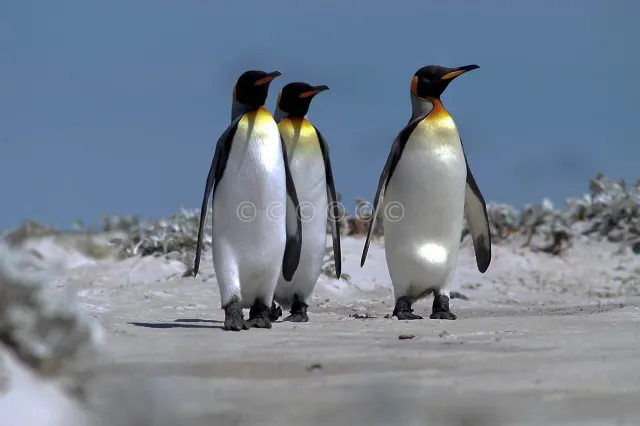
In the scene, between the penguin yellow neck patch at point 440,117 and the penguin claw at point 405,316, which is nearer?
the penguin claw at point 405,316

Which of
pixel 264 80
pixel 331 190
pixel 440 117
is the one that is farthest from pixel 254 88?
pixel 440 117

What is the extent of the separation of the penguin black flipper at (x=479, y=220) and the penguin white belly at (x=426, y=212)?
673 mm

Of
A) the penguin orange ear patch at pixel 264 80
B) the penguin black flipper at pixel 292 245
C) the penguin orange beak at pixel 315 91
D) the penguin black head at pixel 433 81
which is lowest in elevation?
the penguin black flipper at pixel 292 245

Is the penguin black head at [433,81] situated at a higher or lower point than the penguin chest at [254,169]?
higher

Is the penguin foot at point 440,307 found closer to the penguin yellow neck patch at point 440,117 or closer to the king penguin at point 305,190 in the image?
the king penguin at point 305,190

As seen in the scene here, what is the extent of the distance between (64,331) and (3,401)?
407 millimetres

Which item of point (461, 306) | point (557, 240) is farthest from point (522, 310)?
point (557, 240)

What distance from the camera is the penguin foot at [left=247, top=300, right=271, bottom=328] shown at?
684 cm

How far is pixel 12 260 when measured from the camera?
3.41m

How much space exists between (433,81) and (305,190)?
1369 mm

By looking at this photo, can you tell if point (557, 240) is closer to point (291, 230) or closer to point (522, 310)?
point (522, 310)

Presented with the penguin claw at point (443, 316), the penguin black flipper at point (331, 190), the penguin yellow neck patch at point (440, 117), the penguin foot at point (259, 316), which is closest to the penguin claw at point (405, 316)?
the penguin claw at point (443, 316)

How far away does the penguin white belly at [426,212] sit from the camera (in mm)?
8055

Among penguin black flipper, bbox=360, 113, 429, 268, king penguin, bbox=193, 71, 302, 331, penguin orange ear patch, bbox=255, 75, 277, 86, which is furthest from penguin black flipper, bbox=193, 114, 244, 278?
penguin black flipper, bbox=360, 113, 429, 268
